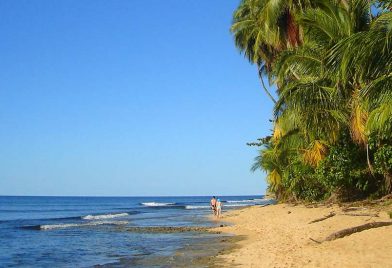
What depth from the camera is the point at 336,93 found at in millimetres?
14477

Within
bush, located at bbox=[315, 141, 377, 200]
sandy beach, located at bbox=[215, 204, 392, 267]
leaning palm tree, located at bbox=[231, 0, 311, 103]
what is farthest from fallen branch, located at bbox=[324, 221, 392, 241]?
leaning palm tree, located at bbox=[231, 0, 311, 103]

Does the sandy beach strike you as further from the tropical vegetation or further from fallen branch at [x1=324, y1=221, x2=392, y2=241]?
the tropical vegetation

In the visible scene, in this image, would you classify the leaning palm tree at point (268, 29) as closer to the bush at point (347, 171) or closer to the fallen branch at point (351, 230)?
the bush at point (347, 171)

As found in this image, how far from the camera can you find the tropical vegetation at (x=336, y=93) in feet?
28.6

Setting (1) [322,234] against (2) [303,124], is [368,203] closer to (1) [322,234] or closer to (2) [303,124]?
(2) [303,124]

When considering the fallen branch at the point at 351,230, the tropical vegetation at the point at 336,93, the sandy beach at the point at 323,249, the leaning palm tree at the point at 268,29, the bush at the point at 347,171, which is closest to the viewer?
the tropical vegetation at the point at 336,93

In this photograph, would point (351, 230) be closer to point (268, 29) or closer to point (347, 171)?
point (347, 171)

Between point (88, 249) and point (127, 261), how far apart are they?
448 centimetres

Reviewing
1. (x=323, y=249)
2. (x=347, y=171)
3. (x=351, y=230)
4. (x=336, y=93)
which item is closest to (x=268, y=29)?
(x=347, y=171)

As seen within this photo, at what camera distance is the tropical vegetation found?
873 centimetres

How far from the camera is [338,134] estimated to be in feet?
64.4

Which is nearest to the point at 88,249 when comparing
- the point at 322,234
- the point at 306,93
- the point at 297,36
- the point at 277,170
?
the point at 322,234

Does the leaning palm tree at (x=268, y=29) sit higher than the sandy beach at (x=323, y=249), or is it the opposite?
the leaning palm tree at (x=268, y=29)

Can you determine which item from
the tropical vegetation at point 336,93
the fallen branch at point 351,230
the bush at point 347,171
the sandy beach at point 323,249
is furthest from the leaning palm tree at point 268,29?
the fallen branch at point 351,230
